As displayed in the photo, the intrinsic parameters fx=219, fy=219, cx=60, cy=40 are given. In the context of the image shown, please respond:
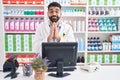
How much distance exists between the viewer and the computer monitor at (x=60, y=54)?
8.20 ft

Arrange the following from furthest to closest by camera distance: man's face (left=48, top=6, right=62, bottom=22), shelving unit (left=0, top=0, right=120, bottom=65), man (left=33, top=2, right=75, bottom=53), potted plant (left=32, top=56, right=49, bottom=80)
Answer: shelving unit (left=0, top=0, right=120, bottom=65) → man (left=33, top=2, right=75, bottom=53) → man's face (left=48, top=6, right=62, bottom=22) → potted plant (left=32, top=56, right=49, bottom=80)

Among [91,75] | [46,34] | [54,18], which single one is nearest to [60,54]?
[91,75]

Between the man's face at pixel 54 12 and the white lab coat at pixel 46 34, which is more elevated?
the man's face at pixel 54 12

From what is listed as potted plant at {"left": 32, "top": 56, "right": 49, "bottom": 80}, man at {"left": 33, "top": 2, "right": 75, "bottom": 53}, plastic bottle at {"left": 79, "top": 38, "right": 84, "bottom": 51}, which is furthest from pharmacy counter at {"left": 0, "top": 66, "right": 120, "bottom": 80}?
plastic bottle at {"left": 79, "top": 38, "right": 84, "bottom": 51}

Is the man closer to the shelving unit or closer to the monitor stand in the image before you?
the monitor stand

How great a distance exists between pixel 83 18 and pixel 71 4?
0.53 meters

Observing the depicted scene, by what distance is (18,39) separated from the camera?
15.7 ft

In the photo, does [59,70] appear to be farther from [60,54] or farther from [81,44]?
[81,44]

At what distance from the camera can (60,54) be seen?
99.1 inches

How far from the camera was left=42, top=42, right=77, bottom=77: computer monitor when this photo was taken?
8.20 ft

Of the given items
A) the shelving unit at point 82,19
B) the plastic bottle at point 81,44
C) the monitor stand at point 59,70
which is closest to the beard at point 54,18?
the monitor stand at point 59,70

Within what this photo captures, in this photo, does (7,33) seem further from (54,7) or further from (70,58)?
(70,58)

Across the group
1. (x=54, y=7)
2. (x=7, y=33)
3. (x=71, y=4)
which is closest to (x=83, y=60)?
(x=71, y=4)

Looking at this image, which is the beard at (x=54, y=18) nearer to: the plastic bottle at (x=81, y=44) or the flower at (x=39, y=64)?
the flower at (x=39, y=64)
